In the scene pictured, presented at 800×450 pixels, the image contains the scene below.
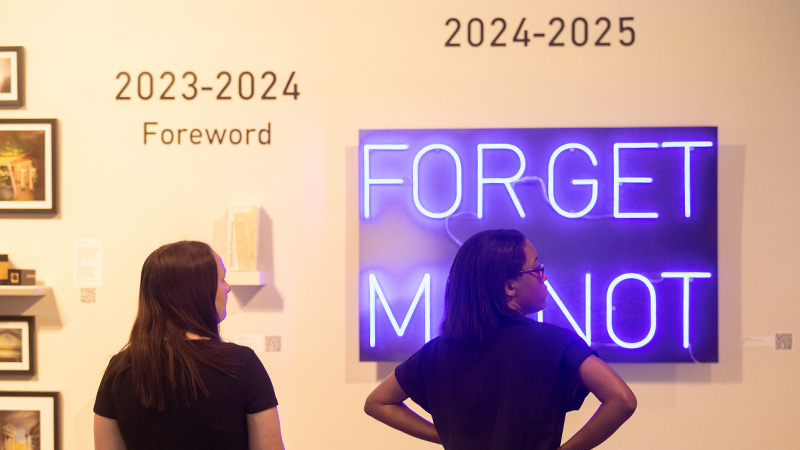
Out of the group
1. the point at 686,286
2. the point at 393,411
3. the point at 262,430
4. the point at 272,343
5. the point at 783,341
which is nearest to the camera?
the point at 262,430

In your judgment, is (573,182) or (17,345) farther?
(17,345)

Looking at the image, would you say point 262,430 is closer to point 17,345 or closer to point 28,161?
point 17,345

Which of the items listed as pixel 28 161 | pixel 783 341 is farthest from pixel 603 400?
pixel 28 161

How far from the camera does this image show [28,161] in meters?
3.65

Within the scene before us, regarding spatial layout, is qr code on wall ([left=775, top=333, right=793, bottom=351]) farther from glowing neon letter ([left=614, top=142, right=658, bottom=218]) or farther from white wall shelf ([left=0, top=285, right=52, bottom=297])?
white wall shelf ([left=0, top=285, right=52, bottom=297])

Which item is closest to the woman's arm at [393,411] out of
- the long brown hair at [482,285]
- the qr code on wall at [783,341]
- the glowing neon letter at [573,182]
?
the long brown hair at [482,285]

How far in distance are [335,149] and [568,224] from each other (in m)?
1.24

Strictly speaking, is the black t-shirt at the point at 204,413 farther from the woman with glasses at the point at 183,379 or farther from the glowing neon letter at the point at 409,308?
the glowing neon letter at the point at 409,308

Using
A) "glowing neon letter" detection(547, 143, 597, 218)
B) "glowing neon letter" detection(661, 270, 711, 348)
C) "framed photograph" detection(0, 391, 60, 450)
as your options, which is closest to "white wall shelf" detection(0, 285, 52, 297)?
"framed photograph" detection(0, 391, 60, 450)

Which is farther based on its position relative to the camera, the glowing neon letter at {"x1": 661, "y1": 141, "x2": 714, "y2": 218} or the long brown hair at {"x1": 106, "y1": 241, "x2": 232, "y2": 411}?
the glowing neon letter at {"x1": 661, "y1": 141, "x2": 714, "y2": 218}

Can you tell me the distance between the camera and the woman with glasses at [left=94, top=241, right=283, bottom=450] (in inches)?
73.9

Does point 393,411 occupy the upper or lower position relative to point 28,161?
lower

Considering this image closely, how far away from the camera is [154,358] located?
1894 millimetres

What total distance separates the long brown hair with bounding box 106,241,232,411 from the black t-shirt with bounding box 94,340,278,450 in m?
0.03
